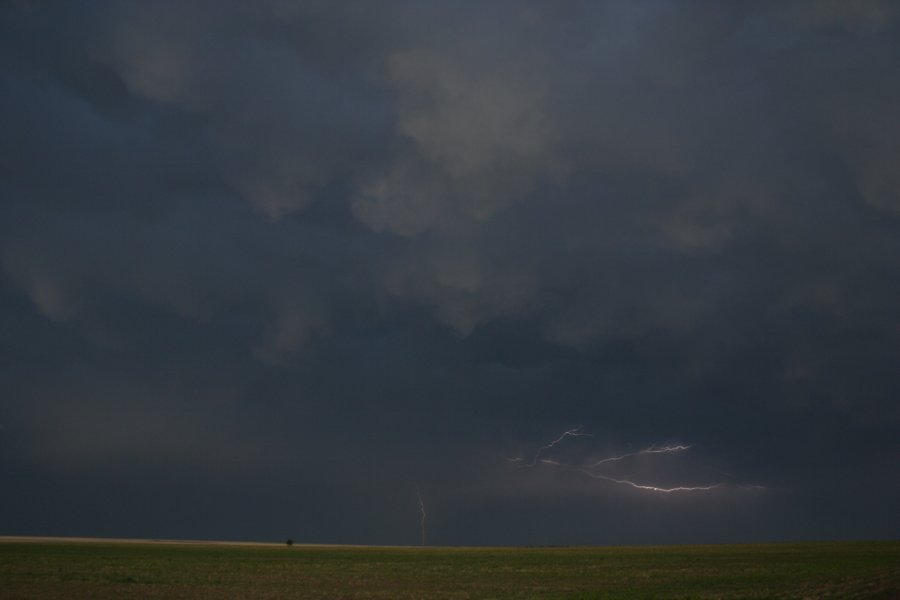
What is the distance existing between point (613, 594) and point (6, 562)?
3894 centimetres

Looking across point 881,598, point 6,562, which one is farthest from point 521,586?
point 6,562

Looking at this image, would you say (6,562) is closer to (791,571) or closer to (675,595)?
(675,595)

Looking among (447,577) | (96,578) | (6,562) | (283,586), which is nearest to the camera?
(283,586)

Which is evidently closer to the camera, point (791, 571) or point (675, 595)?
point (675, 595)

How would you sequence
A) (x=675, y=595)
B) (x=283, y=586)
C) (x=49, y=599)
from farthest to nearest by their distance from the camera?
(x=283, y=586) → (x=675, y=595) → (x=49, y=599)

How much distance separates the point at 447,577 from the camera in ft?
133

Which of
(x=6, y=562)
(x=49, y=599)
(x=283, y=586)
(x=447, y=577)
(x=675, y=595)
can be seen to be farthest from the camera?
(x=6, y=562)

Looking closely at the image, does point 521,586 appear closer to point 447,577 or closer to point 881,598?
point 447,577

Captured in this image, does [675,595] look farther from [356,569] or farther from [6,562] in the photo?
[6,562]

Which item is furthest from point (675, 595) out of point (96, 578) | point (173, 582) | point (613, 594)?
point (96, 578)

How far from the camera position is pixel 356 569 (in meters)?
47.6

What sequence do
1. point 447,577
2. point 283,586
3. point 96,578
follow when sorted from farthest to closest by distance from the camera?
point 447,577
point 96,578
point 283,586

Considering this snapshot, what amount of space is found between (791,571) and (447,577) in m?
20.6

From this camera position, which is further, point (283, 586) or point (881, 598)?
point (283, 586)
